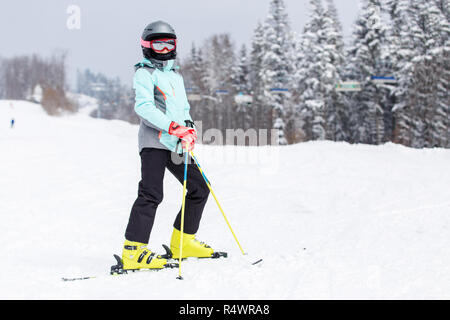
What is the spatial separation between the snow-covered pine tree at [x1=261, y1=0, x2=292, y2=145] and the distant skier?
105ft

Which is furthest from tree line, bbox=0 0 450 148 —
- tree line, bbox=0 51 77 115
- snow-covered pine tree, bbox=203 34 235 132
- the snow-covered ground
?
tree line, bbox=0 51 77 115

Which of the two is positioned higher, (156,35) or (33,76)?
(33,76)

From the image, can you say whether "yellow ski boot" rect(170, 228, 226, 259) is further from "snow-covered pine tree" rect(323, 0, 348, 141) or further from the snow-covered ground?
"snow-covered pine tree" rect(323, 0, 348, 141)

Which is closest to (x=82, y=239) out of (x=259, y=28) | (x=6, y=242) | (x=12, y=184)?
(x=6, y=242)

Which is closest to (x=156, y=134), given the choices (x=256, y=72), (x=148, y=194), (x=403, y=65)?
(x=148, y=194)

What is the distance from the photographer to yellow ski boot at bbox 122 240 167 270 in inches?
127

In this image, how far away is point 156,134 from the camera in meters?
3.31

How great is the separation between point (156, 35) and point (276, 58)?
1310 inches

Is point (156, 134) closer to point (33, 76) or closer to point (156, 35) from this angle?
point (156, 35)

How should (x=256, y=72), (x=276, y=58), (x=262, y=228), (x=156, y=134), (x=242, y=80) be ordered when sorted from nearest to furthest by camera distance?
(x=156, y=134) → (x=262, y=228) → (x=276, y=58) → (x=256, y=72) → (x=242, y=80)

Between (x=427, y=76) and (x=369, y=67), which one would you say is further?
(x=369, y=67)
